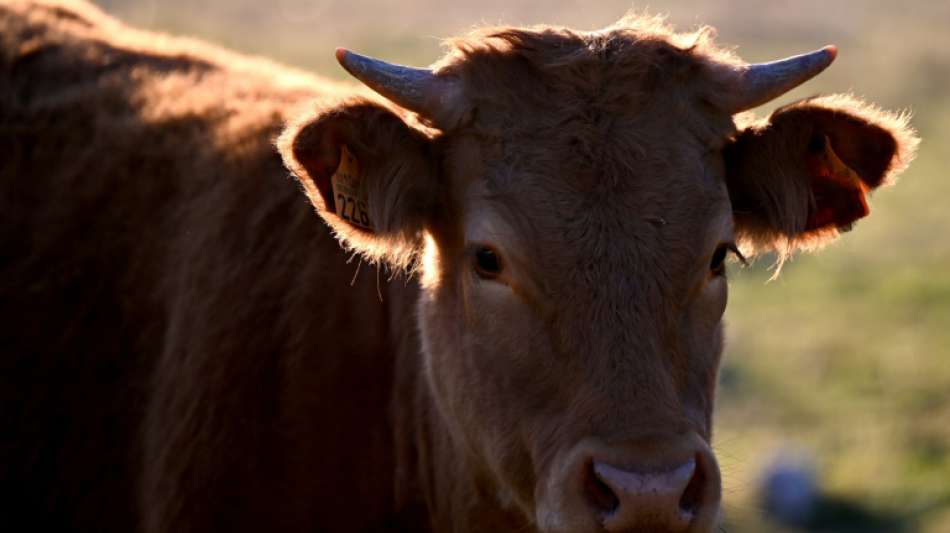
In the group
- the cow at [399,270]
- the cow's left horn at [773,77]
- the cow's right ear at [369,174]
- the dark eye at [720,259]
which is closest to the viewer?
the cow at [399,270]

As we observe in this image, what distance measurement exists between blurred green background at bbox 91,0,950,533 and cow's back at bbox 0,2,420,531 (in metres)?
1.25

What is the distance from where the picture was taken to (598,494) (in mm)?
4453

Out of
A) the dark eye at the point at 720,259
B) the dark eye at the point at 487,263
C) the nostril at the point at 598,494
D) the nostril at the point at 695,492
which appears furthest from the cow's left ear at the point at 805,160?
the nostril at the point at 598,494

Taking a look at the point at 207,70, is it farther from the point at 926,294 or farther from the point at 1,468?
the point at 926,294

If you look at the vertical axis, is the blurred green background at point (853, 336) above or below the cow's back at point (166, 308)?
above

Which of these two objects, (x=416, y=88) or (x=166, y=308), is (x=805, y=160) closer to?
(x=416, y=88)

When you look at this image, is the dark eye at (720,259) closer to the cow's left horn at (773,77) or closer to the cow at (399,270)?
the cow at (399,270)

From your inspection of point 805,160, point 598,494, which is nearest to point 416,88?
point 805,160

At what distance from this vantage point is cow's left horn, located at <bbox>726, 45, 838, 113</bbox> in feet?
16.9

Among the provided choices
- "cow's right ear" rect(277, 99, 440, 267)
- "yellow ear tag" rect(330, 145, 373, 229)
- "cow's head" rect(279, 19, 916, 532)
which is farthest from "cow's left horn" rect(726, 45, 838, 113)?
"yellow ear tag" rect(330, 145, 373, 229)

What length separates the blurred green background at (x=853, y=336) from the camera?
40.9 ft

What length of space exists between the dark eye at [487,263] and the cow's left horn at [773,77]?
0.97m

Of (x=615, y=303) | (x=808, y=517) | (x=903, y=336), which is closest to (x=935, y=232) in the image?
(x=903, y=336)

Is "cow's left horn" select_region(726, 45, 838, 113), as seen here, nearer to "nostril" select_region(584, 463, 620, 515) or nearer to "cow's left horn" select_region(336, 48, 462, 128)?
"cow's left horn" select_region(336, 48, 462, 128)
